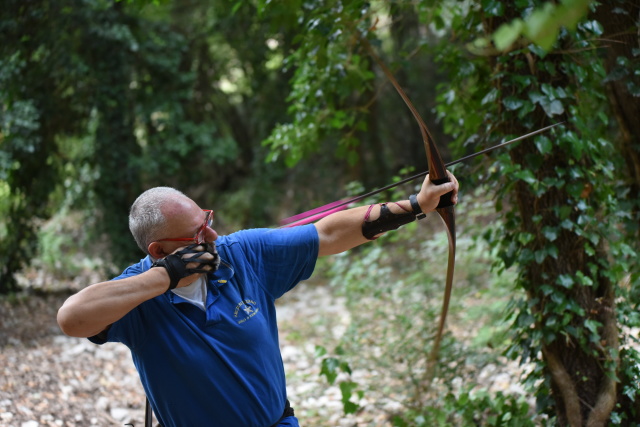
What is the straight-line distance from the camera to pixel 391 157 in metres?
9.96

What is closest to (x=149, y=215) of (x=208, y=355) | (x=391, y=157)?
(x=208, y=355)

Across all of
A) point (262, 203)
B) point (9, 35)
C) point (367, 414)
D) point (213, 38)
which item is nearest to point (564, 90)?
point (367, 414)

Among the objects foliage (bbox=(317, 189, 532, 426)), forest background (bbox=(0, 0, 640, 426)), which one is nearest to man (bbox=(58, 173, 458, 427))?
forest background (bbox=(0, 0, 640, 426))

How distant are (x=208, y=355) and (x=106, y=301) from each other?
37 centimetres

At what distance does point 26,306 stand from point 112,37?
9.30 ft

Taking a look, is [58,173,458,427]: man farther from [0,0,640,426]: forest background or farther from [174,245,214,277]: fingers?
[0,0,640,426]: forest background

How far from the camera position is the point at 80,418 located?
12.4 ft

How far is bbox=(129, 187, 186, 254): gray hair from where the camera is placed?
6.61ft

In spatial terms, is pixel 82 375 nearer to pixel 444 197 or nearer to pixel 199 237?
pixel 199 237

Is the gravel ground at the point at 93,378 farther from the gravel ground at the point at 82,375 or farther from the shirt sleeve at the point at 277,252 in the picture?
the shirt sleeve at the point at 277,252

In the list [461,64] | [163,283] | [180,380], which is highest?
[461,64]

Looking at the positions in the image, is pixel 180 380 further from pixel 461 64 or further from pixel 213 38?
pixel 213 38

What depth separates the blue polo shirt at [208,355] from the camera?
1975mm

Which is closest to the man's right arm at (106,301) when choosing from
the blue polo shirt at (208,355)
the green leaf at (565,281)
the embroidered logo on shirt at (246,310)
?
the blue polo shirt at (208,355)
